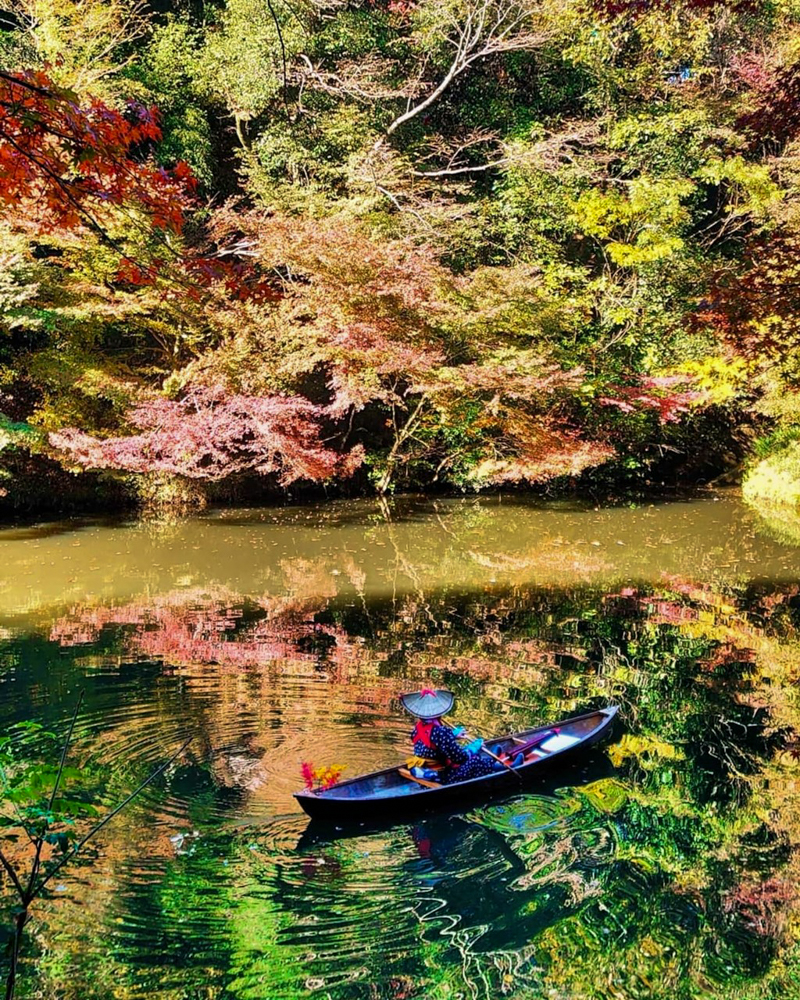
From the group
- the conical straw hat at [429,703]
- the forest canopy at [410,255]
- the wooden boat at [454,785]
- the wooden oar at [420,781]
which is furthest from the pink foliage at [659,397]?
the wooden oar at [420,781]

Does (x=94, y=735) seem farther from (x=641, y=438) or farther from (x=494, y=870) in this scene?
(x=641, y=438)

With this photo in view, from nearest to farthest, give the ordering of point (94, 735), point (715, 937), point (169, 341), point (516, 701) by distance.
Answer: point (715, 937) < point (94, 735) < point (516, 701) < point (169, 341)

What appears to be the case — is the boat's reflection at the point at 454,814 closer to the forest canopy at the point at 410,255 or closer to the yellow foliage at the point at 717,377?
the forest canopy at the point at 410,255

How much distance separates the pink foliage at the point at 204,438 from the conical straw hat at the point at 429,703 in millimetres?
8496

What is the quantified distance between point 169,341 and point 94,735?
1042cm

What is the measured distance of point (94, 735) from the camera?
5953mm

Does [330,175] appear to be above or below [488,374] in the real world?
above

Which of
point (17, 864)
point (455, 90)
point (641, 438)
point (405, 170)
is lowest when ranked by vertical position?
point (641, 438)

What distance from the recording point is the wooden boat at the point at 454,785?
4863mm

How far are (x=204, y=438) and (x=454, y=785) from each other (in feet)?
30.1

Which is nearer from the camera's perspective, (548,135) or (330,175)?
(330,175)

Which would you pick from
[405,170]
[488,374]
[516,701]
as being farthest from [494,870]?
[405,170]

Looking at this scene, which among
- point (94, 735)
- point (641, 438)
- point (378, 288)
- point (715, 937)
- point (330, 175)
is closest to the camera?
point (715, 937)

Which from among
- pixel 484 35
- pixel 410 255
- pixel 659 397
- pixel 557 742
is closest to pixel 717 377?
pixel 659 397
